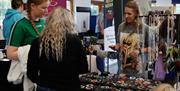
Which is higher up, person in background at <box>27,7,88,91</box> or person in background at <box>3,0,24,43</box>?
person in background at <box>3,0,24,43</box>

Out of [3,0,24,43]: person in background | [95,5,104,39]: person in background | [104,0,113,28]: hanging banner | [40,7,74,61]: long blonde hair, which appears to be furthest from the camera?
[95,5,104,39]: person in background

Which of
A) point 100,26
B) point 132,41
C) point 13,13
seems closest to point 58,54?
point 132,41

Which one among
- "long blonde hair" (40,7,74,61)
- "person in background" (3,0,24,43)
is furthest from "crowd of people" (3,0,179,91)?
"person in background" (3,0,24,43)

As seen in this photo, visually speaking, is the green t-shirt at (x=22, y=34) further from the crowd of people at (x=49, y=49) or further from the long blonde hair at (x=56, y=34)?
the long blonde hair at (x=56, y=34)

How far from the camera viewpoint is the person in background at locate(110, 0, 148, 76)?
2656 mm

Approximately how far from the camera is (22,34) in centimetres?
243

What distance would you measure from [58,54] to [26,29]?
15.6 inches

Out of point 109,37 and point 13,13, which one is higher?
→ point 13,13

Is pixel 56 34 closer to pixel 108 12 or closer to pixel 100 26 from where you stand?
pixel 108 12

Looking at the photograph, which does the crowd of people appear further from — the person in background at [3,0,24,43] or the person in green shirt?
the person in background at [3,0,24,43]

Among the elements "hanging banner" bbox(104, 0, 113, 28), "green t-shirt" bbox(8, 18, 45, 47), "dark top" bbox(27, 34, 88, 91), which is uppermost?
"hanging banner" bbox(104, 0, 113, 28)

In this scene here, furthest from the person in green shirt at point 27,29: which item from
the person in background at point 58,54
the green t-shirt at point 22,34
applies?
the person in background at point 58,54

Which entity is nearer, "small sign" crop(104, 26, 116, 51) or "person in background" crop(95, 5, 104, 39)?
"small sign" crop(104, 26, 116, 51)

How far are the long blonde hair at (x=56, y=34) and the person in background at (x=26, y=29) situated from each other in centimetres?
24
